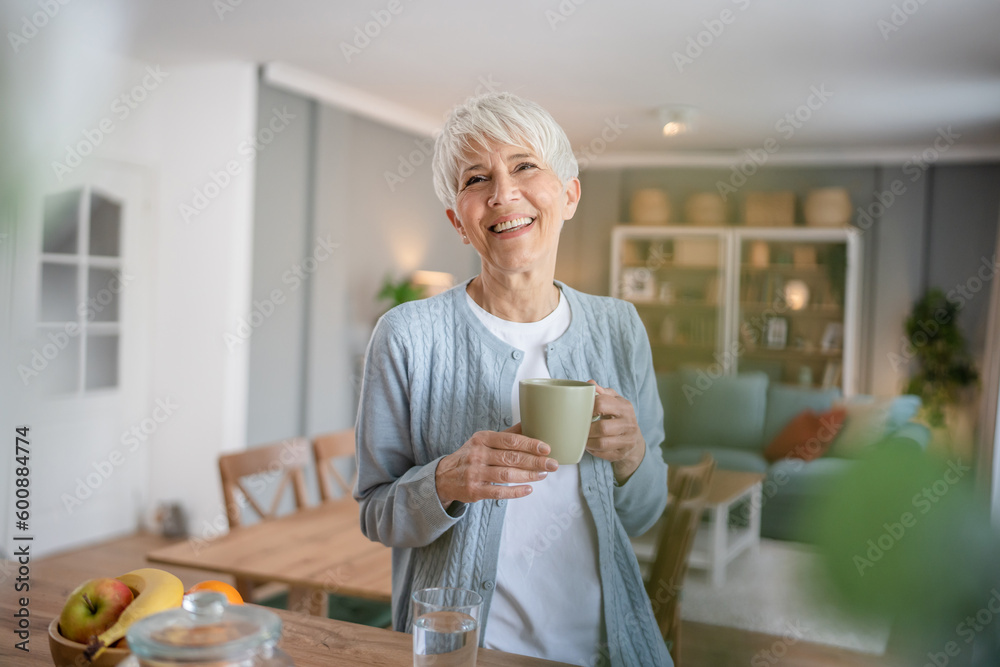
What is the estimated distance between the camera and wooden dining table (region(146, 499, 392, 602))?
1.53 metres

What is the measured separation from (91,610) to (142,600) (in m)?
0.05

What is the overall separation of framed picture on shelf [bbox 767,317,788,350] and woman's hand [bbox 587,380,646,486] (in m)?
1.11

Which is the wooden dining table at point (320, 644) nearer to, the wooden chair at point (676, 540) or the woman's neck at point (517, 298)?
the woman's neck at point (517, 298)

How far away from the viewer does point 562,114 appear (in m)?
1.13

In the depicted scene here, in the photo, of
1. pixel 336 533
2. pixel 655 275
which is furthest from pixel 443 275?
pixel 655 275

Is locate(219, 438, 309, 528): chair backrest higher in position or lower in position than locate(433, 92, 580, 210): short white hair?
lower

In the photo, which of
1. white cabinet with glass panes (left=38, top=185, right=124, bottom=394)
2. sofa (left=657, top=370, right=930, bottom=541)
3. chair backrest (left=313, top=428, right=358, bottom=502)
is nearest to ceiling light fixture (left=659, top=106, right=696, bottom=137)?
sofa (left=657, top=370, right=930, bottom=541)

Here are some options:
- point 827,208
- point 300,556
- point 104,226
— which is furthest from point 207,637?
point 104,226

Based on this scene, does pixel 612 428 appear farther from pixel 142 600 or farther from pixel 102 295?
pixel 102 295

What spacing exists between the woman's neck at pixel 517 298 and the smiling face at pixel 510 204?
0.03 m

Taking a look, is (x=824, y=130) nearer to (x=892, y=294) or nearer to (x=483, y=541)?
(x=892, y=294)

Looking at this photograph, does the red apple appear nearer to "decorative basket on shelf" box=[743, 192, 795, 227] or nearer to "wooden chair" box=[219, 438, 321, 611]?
A: "wooden chair" box=[219, 438, 321, 611]

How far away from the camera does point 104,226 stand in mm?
3576

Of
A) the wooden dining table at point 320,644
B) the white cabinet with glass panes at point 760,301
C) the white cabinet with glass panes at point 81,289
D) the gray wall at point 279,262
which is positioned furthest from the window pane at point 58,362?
the white cabinet with glass panes at point 760,301
